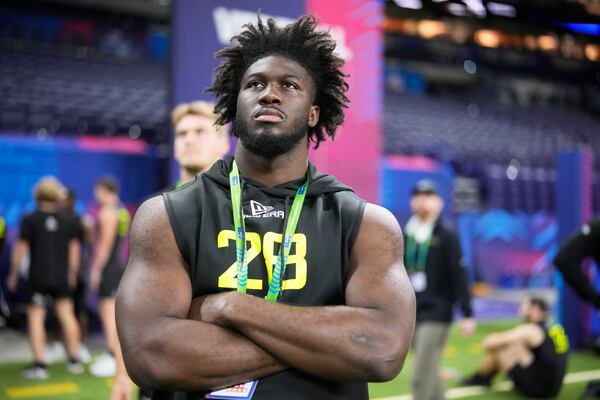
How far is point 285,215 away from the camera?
5.48 feet

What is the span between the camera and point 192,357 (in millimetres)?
1483

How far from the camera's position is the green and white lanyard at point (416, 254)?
15.8 ft

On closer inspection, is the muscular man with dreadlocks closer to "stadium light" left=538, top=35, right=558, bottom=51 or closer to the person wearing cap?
the person wearing cap

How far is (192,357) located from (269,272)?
296mm

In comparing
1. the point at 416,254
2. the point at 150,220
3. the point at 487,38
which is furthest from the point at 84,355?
the point at 487,38

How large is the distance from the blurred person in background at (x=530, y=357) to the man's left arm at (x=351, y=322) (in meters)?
4.56

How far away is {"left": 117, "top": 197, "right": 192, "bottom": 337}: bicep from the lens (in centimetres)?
153

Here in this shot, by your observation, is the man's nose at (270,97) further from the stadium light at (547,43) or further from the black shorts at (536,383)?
the stadium light at (547,43)

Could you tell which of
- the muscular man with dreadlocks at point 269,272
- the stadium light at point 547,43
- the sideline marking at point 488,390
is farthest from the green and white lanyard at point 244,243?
the stadium light at point 547,43

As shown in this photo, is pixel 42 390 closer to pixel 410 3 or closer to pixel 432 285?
pixel 432 285

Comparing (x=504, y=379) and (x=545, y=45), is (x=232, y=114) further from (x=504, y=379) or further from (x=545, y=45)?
(x=545, y=45)

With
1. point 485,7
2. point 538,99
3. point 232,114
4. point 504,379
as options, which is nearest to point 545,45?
point 538,99

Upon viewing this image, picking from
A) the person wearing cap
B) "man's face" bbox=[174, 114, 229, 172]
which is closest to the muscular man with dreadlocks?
"man's face" bbox=[174, 114, 229, 172]

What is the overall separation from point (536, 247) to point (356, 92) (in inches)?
441
